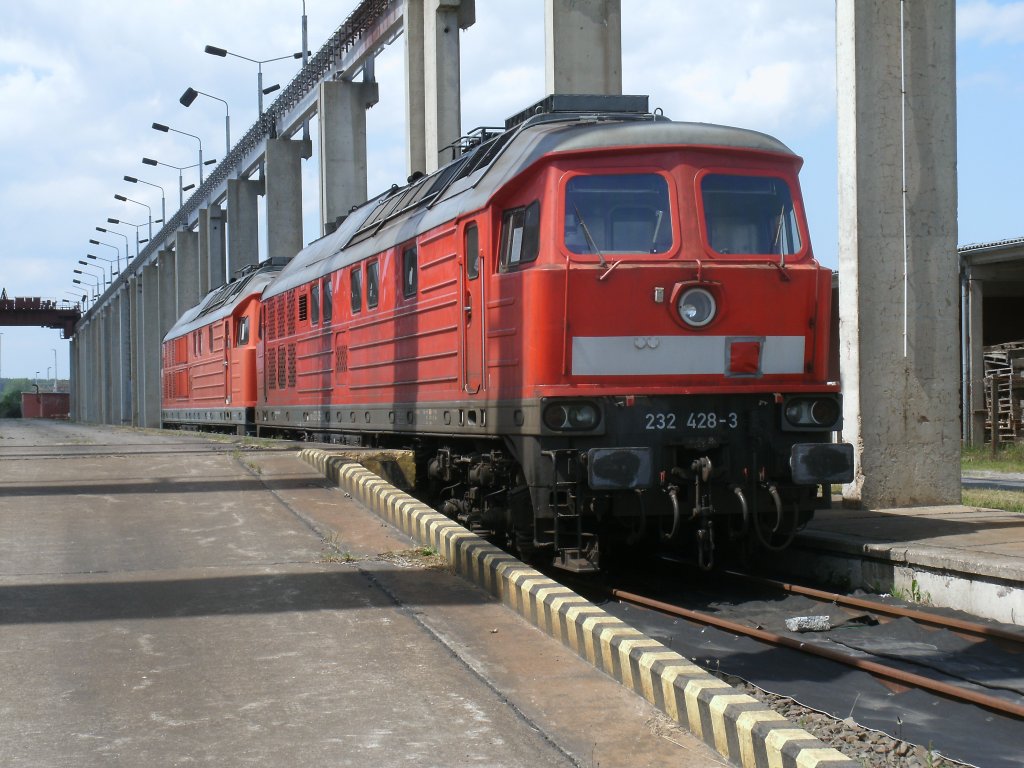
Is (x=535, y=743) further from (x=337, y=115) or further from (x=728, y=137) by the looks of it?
(x=337, y=115)

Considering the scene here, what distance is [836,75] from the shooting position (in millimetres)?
12531

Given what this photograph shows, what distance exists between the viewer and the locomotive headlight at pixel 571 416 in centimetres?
867

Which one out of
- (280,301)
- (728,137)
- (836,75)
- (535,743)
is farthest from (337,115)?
(535,743)

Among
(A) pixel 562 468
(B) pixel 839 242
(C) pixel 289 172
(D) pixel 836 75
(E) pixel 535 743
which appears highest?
(C) pixel 289 172

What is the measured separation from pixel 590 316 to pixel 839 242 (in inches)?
180

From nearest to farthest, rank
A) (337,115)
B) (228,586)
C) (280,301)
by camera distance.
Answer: (228,586) < (280,301) < (337,115)

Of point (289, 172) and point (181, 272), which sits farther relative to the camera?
point (181, 272)

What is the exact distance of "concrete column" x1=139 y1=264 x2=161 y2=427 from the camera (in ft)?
184

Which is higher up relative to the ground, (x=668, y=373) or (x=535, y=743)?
(x=668, y=373)

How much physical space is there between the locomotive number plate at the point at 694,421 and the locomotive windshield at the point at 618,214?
1.24 metres

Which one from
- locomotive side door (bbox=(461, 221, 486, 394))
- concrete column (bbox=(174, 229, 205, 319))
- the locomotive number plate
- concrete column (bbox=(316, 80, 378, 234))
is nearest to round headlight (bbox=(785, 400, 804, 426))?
the locomotive number plate

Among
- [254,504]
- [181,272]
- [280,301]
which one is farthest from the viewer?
[181,272]

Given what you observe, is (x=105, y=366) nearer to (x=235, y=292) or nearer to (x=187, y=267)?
(x=187, y=267)

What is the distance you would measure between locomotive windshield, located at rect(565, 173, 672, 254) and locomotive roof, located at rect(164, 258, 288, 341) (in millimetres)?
13993
